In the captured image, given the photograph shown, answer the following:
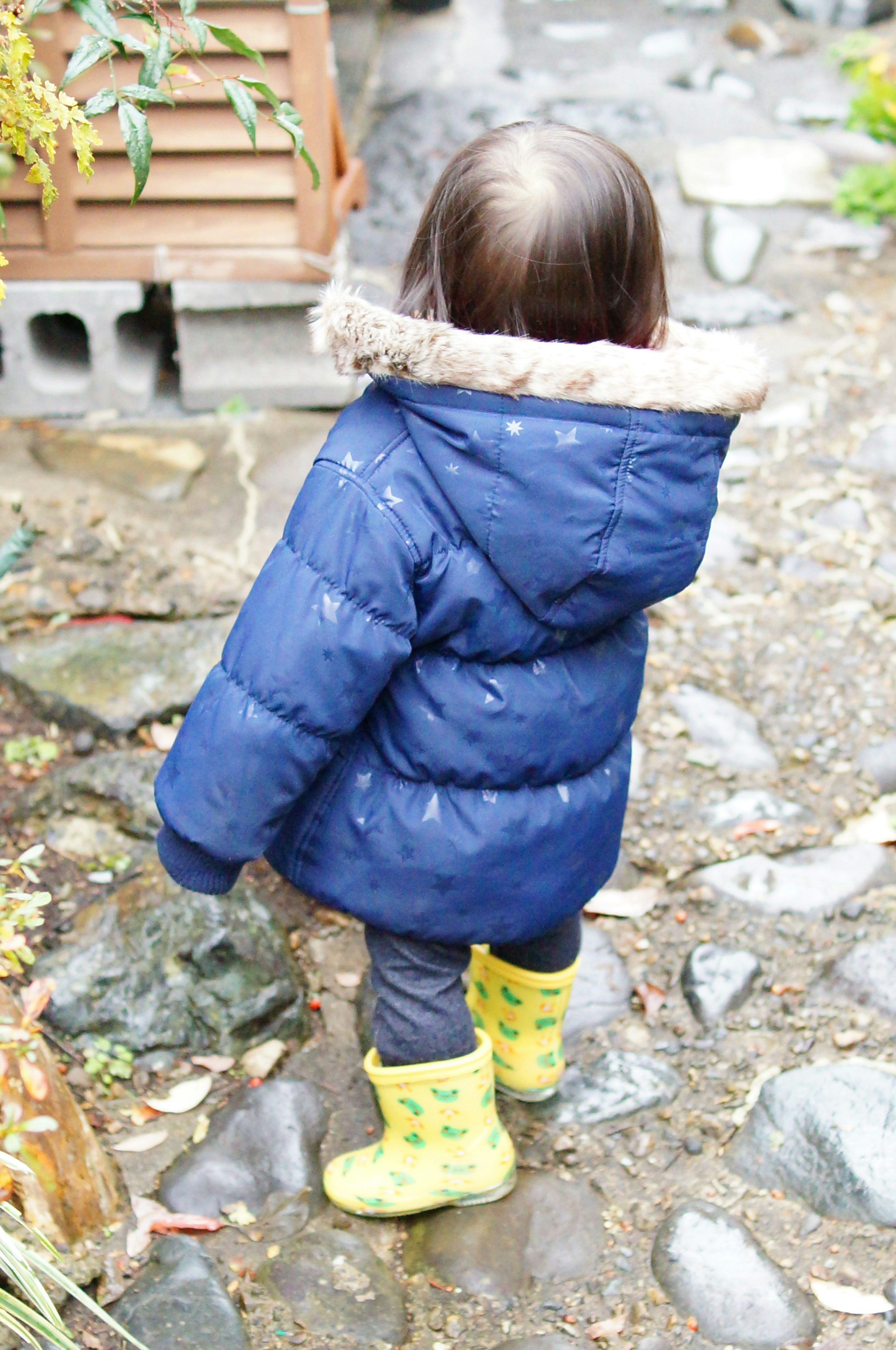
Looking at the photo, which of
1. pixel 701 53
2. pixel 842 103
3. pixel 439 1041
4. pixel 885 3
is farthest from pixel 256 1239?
pixel 885 3

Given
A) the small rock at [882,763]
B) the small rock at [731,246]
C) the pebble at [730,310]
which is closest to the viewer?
the small rock at [882,763]

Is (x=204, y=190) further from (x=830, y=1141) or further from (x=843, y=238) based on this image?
(x=830, y=1141)

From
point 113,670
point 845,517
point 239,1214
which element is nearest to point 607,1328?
point 239,1214

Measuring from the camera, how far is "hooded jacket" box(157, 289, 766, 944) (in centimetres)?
150

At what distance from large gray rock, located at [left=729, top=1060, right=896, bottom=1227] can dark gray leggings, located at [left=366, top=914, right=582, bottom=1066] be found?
0.55 m

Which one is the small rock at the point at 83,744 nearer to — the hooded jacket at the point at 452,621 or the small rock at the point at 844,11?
the hooded jacket at the point at 452,621

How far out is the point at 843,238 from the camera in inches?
197

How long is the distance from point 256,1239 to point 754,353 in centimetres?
146

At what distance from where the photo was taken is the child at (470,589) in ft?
4.89

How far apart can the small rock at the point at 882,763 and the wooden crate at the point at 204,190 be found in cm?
201

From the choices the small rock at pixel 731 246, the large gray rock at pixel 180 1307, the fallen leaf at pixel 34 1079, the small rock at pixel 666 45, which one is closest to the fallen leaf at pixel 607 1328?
the large gray rock at pixel 180 1307

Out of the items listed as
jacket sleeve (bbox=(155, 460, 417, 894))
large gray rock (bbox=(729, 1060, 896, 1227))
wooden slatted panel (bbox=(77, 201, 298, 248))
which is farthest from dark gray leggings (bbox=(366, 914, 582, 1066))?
wooden slatted panel (bbox=(77, 201, 298, 248))

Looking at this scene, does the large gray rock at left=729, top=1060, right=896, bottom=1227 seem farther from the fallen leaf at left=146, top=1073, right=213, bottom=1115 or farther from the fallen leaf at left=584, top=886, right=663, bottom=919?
the fallen leaf at left=146, top=1073, right=213, bottom=1115

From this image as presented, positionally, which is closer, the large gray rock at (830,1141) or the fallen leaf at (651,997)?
the large gray rock at (830,1141)
